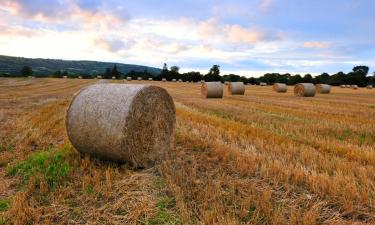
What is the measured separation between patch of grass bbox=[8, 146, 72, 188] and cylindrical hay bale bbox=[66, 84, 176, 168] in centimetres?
48

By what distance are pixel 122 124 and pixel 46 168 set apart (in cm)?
149

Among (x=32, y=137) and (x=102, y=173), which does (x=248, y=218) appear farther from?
(x=32, y=137)

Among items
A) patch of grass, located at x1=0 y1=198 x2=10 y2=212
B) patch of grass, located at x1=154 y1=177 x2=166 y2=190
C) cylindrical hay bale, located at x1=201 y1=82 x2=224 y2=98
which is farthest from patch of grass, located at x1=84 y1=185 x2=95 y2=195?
cylindrical hay bale, located at x1=201 y1=82 x2=224 y2=98

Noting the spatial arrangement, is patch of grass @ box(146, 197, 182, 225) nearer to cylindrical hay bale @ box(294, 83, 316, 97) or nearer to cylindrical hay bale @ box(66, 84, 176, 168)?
cylindrical hay bale @ box(66, 84, 176, 168)

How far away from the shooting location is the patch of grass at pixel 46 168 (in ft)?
19.8

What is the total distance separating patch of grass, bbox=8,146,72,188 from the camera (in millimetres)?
6043

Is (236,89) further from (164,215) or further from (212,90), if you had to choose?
(164,215)

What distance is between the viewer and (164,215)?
485 cm

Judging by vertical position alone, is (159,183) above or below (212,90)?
above

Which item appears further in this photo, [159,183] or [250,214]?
[159,183]

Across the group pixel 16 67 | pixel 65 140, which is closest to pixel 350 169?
pixel 65 140

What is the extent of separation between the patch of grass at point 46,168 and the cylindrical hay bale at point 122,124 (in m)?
0.48

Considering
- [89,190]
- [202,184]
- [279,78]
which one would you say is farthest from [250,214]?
[279,78]

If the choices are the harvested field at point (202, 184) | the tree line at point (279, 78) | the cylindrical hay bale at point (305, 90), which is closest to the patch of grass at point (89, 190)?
the harvested field at point (202, 184)
